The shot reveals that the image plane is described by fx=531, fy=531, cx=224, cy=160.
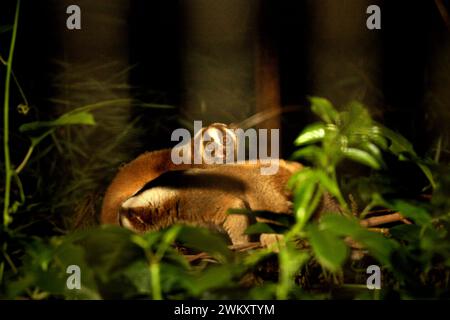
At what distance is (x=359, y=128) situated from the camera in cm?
74

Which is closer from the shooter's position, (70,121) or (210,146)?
(70,121)

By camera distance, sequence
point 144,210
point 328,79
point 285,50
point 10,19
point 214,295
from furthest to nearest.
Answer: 1. point 328,79
2. point 285,50
3. point 144,210
4. point 10,19
5. point 214,295

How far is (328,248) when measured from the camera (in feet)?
1.95

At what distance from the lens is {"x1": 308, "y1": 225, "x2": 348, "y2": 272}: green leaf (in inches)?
22.5

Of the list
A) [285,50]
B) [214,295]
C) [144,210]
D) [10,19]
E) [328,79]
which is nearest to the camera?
[214,295]

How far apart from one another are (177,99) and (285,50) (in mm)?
444

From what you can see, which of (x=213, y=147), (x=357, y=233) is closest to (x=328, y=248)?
(x=357, y=233)

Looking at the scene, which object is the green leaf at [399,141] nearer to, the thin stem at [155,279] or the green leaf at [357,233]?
A: the green leaf at [357,233]

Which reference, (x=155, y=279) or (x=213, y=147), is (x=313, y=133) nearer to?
(x=155, y=279)

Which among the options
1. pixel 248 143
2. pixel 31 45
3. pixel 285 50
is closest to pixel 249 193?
pixel 248 143

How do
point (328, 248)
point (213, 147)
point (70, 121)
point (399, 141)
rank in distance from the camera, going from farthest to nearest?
point (213, 147) < point (399, 141) < point (70, 121) < point (328, 248)

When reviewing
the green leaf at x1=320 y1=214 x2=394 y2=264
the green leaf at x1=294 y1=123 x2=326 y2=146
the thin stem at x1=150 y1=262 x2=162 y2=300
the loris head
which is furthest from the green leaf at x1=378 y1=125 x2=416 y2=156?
the loris head

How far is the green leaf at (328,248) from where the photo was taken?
57cm
